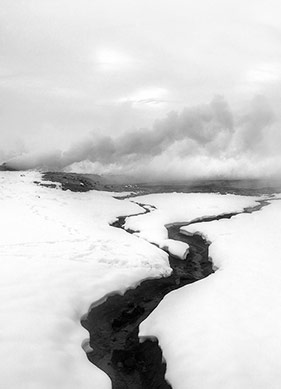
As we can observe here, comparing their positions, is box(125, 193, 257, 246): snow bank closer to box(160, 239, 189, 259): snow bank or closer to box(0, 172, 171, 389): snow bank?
box(160, 239, 189, 259): snow bank

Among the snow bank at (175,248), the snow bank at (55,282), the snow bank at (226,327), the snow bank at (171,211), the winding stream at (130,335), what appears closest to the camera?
the snow bank at (55,282)

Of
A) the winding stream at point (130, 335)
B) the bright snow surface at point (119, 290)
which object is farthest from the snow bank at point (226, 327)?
the winding stream at point (130, 335)

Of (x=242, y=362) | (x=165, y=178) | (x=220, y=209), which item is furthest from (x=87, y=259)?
(x=165, y=178)

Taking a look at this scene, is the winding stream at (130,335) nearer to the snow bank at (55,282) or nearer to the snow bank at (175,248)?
the snow bank at (55,282)

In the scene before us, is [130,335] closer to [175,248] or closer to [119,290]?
[119,290]

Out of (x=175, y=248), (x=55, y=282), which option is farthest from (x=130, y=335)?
(x=175, y=248)

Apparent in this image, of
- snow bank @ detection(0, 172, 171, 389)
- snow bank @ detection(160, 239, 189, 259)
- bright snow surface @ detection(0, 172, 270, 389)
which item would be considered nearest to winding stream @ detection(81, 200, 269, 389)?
bright snow surface @ detection(0, 172, 270, 389)
